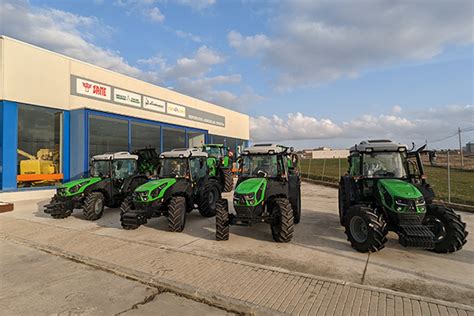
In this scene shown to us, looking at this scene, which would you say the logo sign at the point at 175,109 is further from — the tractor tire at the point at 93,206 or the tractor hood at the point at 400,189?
the tractor hood at the point at 400,189

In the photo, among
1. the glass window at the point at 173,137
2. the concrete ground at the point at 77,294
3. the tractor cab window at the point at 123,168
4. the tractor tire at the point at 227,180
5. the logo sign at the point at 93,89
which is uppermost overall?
the logo sign at the point at 93,89

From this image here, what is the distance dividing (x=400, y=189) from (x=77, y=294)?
19.4ft

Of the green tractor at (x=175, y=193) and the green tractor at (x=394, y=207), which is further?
the green tractor at (x=175, y=193)

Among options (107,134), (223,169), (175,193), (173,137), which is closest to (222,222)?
(175,193)

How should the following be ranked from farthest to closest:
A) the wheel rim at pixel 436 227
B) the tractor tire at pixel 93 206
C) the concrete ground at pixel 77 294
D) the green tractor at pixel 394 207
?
the tractor tire at pixel 93 206
the wheel rim at pixel 436 227
the green tractor at pixel 394 207
the concrete ground at pixel 77 294

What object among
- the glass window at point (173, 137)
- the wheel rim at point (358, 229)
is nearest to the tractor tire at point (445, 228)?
the wheel rim at point (358, 229)

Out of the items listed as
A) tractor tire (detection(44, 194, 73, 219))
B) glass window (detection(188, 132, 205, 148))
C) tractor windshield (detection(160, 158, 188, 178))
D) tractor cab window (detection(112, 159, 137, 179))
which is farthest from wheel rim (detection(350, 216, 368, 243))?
glass window (detection(188, 132, 205, 148))

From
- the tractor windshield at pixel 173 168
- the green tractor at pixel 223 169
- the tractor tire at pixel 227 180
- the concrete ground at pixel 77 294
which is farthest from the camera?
the tractor tire at pixel 227 180

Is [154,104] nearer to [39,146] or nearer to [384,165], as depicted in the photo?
[39,146]

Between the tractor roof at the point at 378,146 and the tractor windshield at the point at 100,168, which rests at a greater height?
the tractor roof at the point at 378,146

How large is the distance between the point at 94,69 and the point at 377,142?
1694 centimetres

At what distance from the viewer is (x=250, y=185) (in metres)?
6.62

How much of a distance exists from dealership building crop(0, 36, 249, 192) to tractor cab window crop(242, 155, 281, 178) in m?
11.5

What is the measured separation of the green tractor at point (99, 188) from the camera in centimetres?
907
